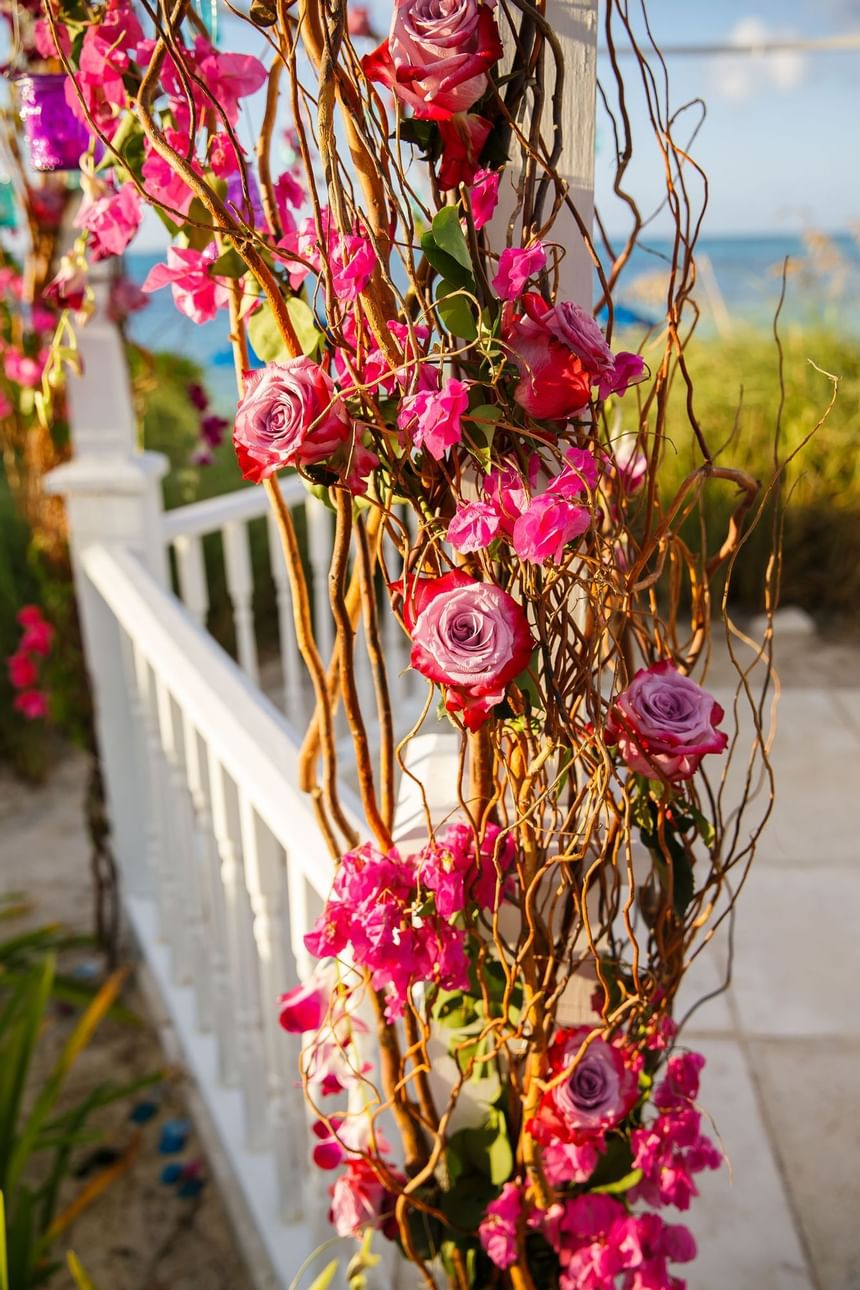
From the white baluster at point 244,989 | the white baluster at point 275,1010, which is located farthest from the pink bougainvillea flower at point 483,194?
the white baluster at point 244,989

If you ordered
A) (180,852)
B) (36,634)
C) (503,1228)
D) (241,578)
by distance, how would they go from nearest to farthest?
(503,1228) < (180,852) < (241,578) < (36,634)

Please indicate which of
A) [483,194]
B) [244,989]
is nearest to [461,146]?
[483,194]

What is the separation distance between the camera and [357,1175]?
1.02 m

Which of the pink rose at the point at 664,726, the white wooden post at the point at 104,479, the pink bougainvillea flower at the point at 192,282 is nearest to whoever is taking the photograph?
the pink rose at the point at 664,726

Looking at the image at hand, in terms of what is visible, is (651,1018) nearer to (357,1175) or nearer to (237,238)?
(357,1175)

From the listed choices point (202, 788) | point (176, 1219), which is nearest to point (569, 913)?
point (202, 788)

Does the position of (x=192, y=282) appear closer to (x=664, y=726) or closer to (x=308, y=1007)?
(x=664, y=726)

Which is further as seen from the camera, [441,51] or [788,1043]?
[788,1043]

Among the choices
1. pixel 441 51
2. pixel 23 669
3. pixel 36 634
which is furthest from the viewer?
pixel 23 669

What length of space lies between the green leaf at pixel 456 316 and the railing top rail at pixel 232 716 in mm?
565

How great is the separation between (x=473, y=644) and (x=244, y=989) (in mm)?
1116

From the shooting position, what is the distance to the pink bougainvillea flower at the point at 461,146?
668 mm

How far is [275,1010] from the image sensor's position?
1437mm

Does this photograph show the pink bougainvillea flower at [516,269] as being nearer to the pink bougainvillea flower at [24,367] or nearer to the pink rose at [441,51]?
the pink rose at [441,51]
